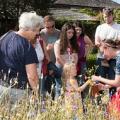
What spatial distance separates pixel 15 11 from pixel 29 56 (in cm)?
2511

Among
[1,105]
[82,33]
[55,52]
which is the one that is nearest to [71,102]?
[1,105]

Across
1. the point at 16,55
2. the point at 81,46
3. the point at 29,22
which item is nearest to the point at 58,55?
the point at 81,46

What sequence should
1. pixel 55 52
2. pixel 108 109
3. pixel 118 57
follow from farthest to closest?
pixel 55 52, pixel 118 57, pixel 108 109

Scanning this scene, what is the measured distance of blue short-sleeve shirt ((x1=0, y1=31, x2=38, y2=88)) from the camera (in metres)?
6.00

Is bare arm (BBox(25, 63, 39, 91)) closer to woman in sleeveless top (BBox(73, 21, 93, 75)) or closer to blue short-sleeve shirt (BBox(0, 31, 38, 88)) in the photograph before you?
blue short-sleeve shirt (BBox(0, 31, 38, 88))

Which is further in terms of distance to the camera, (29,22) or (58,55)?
(58,55)

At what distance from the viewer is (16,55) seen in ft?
19.7

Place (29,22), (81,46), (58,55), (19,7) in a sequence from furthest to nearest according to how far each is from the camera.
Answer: (19,7), (81,46), (58,55), (29,22)

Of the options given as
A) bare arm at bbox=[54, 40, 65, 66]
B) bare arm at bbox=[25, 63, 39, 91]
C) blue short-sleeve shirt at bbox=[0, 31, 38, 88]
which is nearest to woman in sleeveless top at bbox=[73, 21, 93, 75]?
bare arm at bbox=[54, 40, 65, 66]

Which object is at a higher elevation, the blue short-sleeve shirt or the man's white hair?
the man's white hair

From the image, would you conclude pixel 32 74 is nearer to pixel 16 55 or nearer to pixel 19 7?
pixel 16 55

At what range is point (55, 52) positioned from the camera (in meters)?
9.13

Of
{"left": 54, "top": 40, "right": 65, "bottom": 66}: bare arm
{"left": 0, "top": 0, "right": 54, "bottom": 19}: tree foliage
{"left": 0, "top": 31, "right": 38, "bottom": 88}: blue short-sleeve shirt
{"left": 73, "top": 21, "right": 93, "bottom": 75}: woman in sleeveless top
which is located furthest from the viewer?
{"left": 0, "top": 0, "right": 54, "bottom": 19}: tree foliage

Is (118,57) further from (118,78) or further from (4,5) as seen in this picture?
(4,5)
